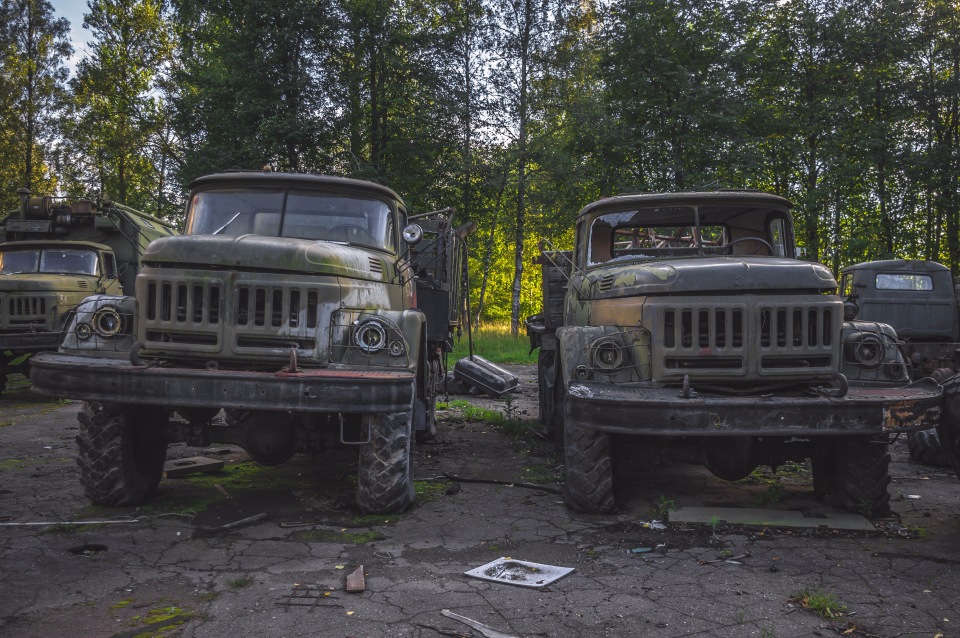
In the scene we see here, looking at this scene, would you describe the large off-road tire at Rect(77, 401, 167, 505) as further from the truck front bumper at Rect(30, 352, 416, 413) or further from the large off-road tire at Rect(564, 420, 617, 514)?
the large off-road tire at Rect(564, 420, 617, 514)

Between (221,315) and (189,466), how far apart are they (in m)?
2.13

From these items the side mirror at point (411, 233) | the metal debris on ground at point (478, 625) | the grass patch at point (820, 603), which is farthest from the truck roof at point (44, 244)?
the grass patch at point (820, 603)

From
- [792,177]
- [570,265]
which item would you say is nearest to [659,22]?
[792,177]

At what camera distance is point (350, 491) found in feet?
18.3

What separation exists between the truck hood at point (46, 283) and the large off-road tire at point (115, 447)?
6.98m

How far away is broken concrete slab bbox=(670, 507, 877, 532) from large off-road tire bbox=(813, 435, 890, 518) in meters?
0.11

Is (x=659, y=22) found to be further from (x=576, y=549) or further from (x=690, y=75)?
(x=576, y=549)

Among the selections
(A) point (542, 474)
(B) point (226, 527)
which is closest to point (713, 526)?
(A) point (542, 474)

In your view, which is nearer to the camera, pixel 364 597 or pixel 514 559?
pixel 364 597

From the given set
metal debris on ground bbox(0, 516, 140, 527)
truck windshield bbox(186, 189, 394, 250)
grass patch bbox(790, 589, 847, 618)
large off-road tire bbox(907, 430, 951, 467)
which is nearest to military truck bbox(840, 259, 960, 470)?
large off-road tire bbox(907, 430, 951, 467)

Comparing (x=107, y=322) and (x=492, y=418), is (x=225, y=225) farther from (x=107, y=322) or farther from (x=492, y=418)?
(x=492, y=418)

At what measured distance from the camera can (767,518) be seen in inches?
189

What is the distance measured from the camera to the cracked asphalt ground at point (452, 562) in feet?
10.4

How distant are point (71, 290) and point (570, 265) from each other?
26.5 ft
